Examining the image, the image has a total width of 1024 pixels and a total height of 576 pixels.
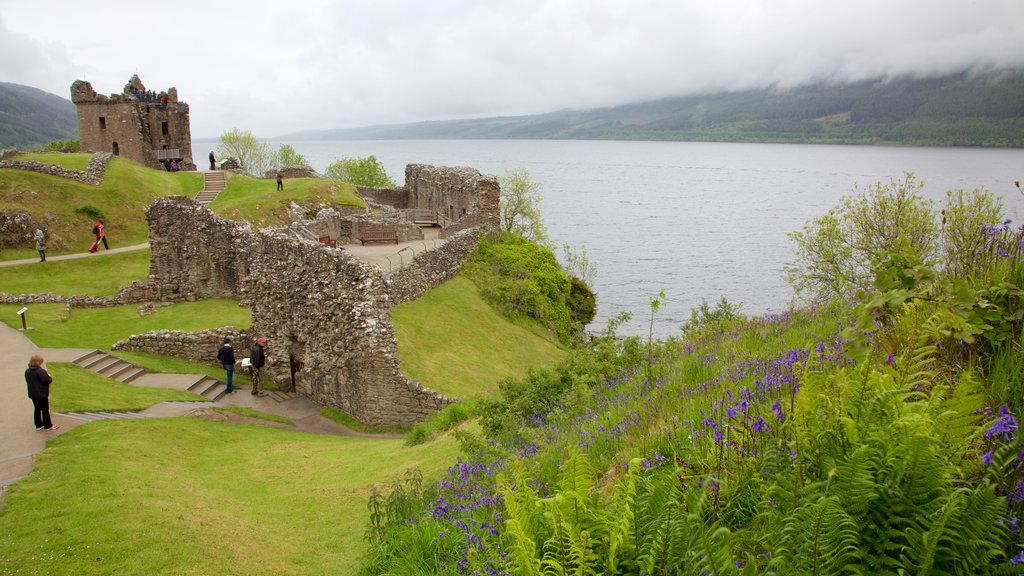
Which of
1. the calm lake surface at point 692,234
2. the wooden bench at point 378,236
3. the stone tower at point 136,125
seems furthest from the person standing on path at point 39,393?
the stone tower at point 136,125

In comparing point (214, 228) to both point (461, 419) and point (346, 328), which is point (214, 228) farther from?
point (461, 419)

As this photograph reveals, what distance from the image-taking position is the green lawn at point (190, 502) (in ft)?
31.0

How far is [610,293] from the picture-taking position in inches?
3073

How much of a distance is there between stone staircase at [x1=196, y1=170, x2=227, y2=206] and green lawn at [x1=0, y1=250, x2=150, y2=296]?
988 centimetres

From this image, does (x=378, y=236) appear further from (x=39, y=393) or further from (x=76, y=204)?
(x=39, y=393)

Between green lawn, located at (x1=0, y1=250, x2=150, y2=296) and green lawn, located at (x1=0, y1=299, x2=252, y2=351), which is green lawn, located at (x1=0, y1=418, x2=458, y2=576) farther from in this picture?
green lawn, located at (x1=0, y1=250, x2=150, y2=296)

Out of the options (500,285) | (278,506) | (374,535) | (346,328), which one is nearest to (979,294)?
(374,535)

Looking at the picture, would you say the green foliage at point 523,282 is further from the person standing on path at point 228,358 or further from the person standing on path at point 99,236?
the person standing on path at point 99,236

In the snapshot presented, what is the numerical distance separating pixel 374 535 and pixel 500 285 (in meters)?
32.5

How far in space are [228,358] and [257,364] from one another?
1.12 metres

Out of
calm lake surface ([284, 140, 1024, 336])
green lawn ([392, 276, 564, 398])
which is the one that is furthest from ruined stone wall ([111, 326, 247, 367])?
calm lake surface ([284, 140, 1024, 336])

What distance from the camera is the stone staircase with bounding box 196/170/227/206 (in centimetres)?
5141

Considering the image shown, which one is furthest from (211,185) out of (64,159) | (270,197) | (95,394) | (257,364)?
(95,394)

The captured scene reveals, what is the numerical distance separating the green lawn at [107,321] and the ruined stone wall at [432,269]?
7.52 m
